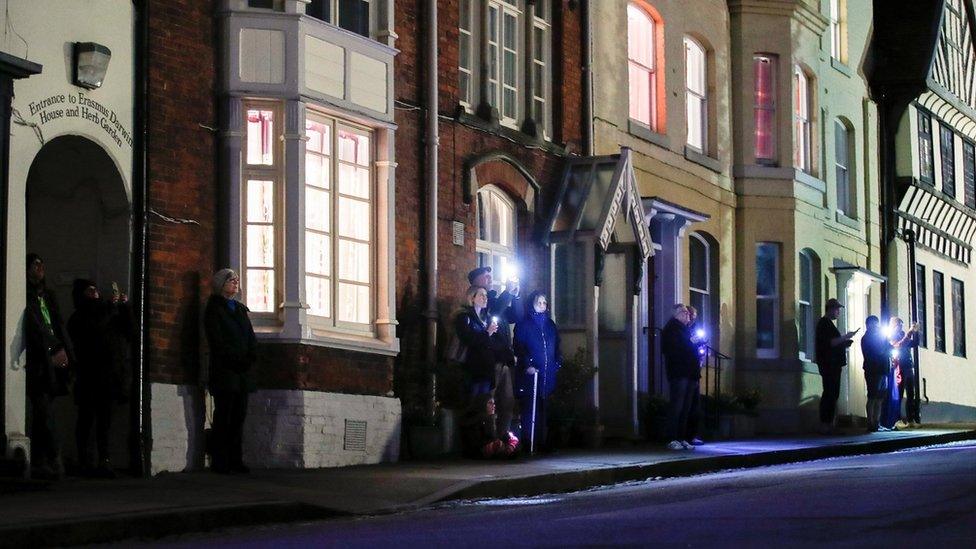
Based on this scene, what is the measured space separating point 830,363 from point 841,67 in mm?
6935

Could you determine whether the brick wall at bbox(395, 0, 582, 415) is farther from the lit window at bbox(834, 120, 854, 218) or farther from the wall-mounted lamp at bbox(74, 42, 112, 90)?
the lit window at bbox(834, 120, 854, 218)

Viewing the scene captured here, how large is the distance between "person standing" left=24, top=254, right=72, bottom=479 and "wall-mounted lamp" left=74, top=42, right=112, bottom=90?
167cm

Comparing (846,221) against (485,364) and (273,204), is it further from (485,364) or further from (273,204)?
(273,204)

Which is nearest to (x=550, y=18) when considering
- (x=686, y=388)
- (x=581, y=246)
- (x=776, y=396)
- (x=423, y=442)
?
(x=581, y=246)

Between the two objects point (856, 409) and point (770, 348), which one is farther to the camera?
point (856, 409)

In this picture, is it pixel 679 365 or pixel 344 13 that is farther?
pixel 679 365

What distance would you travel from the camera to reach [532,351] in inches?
822

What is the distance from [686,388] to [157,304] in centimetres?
742

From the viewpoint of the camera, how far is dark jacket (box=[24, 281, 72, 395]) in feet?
52.3

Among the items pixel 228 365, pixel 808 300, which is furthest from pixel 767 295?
pixel 228 365

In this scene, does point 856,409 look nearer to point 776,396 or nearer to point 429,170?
point 776,396

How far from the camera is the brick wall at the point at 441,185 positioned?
21.0 m

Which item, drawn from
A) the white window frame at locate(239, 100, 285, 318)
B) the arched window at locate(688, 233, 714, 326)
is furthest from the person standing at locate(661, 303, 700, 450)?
the arched window at locate(688, 233, 714, 326)

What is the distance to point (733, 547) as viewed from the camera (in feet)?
34.8
